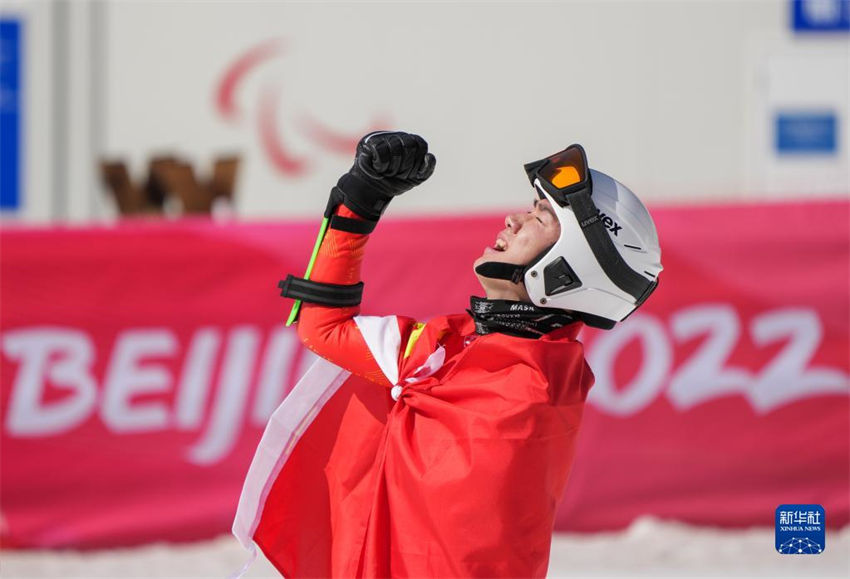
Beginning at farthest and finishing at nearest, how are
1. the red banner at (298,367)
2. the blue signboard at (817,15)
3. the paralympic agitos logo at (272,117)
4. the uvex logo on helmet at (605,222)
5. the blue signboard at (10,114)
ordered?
the blue signboard at (10,114), the paralympic agitos logo at (272,117), the blue signboard at (817,15), the red banner at (298,367), the uvex logo on helmet at (605,222)

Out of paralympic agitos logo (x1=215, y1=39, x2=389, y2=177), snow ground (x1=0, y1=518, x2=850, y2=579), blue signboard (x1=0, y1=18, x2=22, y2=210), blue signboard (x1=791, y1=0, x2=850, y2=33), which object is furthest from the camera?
blue signboard (x1=0, y1=18, x2=22, y2=210)

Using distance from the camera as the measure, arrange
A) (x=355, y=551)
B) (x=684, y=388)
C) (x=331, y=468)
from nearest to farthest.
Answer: (x=355, y=551)
(x=331, y=468)
(x=684, y=388)

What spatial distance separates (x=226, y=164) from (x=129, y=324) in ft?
11.2

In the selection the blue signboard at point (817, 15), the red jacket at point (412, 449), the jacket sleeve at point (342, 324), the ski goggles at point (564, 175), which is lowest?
the red jacket at point (412, 449)

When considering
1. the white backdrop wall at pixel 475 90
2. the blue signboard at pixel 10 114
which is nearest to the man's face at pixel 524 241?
the white backdrop wall at pixel 475 90

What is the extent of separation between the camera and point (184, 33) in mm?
9641

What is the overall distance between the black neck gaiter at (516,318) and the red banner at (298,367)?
287cm

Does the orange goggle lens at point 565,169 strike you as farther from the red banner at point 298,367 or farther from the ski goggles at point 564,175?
the red banner at point 298,367

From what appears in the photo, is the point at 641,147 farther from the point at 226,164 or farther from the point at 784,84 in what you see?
the point at 226,164

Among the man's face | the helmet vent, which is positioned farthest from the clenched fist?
the helmet vent

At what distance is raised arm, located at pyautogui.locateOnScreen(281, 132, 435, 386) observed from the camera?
2674 millimetres

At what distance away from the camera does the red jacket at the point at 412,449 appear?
2.39m

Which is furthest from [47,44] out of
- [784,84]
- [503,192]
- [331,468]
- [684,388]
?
[331,468]

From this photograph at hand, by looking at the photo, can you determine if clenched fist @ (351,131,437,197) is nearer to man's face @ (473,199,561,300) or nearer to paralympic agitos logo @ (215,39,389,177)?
man's face @ (473,199,561,300)
